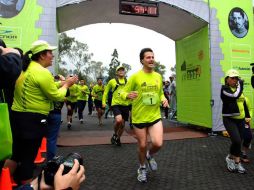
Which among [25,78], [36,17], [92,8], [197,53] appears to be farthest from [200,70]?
[25,78]

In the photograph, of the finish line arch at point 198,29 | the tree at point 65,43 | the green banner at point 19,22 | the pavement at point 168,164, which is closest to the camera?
the pavement at point 168,164

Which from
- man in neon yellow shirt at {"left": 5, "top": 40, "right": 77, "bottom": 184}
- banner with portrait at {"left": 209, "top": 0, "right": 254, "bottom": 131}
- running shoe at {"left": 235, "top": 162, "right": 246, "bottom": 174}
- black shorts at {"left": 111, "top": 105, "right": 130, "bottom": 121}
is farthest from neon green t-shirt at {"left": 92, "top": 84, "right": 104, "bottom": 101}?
man in neon yellow shirt at {"left": 5, "top": 40, "right": 77, "bottom": 184}

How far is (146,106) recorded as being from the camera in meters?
5.25

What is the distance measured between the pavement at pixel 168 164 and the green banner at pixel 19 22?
2.70 m

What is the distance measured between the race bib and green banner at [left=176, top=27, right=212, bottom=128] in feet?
16.8

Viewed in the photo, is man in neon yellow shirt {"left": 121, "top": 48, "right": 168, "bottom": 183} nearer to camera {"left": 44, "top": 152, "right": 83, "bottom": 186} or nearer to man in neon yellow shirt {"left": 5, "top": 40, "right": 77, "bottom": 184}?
man in neon yellow shirt {"left": 5, "top": 40, "right": 77, "bottom": 184}

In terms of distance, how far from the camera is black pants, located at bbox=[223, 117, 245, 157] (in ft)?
18.6

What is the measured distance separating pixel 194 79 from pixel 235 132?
5517 millimetres

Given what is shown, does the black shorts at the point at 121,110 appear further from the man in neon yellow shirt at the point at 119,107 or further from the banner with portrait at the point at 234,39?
the banner with portrait at the point at 234,39

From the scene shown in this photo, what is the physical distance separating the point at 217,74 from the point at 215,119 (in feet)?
4.29

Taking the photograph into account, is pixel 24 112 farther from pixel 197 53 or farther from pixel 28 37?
pixel 197 53

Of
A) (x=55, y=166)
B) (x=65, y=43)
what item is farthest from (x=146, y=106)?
(x=65, y=43)

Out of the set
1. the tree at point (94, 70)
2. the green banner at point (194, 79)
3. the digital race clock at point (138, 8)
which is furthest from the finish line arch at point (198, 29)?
the tree at point (94, 70)

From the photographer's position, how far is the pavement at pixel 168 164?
198 inches
